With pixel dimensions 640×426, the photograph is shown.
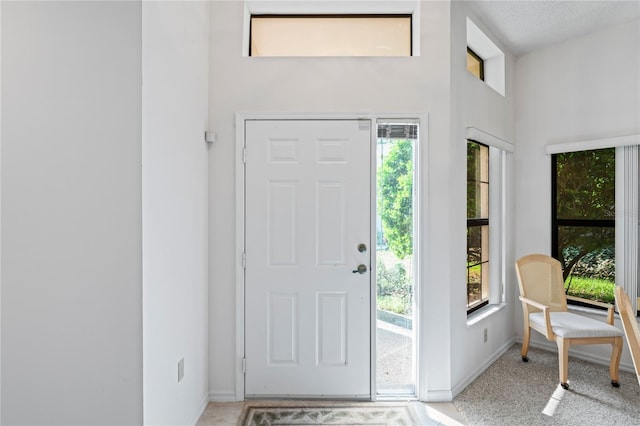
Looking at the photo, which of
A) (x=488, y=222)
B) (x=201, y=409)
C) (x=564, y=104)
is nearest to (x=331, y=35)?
(x=488, y=222)

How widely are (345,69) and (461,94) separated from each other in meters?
0.90

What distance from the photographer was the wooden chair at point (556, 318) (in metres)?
2.37

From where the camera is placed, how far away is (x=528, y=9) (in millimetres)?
2496

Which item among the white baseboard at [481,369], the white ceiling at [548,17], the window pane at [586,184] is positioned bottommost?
the white baseboard at [481,369]

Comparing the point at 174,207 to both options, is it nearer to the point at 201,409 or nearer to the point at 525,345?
the point at 201,409

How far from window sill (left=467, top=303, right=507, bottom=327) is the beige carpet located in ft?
1.39

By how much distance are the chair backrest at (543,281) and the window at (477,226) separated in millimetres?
296

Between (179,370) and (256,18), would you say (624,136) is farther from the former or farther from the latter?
(179,370)

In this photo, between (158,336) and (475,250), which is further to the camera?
(475,250)

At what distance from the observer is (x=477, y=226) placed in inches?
115

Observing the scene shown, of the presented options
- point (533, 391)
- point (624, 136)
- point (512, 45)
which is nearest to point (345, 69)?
point (512, 45)

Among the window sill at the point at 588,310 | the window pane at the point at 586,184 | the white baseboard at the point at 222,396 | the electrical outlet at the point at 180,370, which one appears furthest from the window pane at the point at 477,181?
the electrical outlet at the point at 180,370

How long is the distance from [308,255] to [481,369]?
5.69ft

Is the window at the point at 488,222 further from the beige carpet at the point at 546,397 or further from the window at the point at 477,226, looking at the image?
the beige carpet at the point at 546,397
